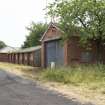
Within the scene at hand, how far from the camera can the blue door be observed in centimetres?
4228

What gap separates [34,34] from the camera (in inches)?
3440

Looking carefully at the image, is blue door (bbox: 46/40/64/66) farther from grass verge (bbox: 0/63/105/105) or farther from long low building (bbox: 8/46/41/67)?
grass verge (bbox: 0/63/105/105)

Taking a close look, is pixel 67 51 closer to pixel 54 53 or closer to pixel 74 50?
pixel 74 50

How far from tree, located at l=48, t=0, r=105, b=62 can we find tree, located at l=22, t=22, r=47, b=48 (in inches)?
2012

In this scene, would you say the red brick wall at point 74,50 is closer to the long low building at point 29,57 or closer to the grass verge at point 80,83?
the grass verge at point 80,83

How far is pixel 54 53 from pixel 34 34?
43.7m

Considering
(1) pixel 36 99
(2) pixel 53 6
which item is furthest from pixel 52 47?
(1) pixel 36 99

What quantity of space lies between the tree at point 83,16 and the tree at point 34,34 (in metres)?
51.1

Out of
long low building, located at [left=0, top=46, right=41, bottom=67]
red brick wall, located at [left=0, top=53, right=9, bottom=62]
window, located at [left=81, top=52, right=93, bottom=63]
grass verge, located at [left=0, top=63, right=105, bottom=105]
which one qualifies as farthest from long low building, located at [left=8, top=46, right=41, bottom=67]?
grass verge, located at [left=0, top=63, right=105, bottom=105]

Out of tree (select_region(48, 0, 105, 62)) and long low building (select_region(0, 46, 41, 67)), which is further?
long low building (select_region(0, 46, 41, 67))

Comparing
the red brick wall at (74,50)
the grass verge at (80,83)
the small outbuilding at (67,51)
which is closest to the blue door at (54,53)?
the small outbuilding at (67,51)

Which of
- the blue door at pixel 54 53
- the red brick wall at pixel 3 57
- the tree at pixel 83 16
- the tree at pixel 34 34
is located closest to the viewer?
the tree at pixel 83 16

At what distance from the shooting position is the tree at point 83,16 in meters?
31.9

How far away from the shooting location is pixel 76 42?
132 ft
